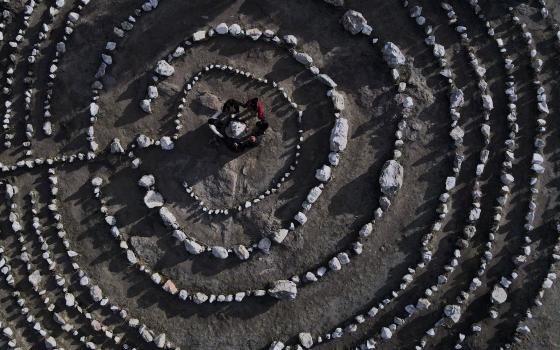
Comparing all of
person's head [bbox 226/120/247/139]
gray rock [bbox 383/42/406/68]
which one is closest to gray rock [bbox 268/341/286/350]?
person's head [bbox 226/120/247/139]

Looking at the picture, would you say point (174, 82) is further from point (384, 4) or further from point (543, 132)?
point (543, 132)

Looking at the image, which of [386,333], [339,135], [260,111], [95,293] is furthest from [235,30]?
[386,333]

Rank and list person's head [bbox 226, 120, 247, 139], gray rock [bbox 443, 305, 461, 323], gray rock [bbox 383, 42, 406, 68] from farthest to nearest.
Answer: gray rock [bbox 383, 42, 406, 68] < gray rock [bbox 443, 305, 461, 323] < person's head [bbox 226, 120, 247, 139]

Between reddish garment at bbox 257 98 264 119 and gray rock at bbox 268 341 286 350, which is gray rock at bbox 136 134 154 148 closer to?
reddish garment at bbox 257 98 264 119

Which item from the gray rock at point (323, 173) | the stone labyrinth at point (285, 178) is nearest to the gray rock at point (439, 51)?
the stone labyrinth at point (285, 178)

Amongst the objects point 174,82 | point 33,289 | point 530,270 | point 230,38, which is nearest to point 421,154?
point 530,270

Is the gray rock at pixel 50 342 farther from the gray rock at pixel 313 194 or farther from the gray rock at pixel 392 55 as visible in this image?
the gray rock at pixel 392 55
